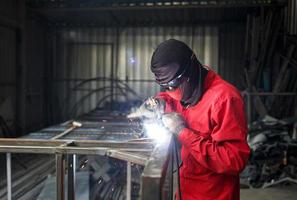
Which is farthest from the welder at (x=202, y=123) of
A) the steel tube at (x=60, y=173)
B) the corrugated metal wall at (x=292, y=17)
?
the corrugated metal wall at (x=292, y=17)

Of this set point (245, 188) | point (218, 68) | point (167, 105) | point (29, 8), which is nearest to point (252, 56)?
point (218, 68)

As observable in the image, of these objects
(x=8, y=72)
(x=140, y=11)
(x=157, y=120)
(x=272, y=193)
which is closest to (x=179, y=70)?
(x=157, y=120)

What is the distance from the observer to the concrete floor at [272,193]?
16.4 feet

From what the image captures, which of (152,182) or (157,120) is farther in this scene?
(157,120)

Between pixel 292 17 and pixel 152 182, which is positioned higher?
pixel 292 17

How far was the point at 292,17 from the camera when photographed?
25.1ft

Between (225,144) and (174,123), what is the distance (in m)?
0.25

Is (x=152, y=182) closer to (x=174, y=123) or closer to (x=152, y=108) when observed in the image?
(x=174, y=123)

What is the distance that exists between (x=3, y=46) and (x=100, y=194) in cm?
515

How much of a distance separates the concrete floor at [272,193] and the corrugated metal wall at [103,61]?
5581 mm

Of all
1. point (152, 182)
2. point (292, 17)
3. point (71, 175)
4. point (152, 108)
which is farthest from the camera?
point (292, 17)

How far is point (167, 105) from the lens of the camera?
6.86ft

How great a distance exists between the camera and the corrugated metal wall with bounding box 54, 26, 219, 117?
34.5ft

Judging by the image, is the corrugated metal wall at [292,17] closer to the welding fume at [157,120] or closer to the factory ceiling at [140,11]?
the factory ceiling at [140,11]
